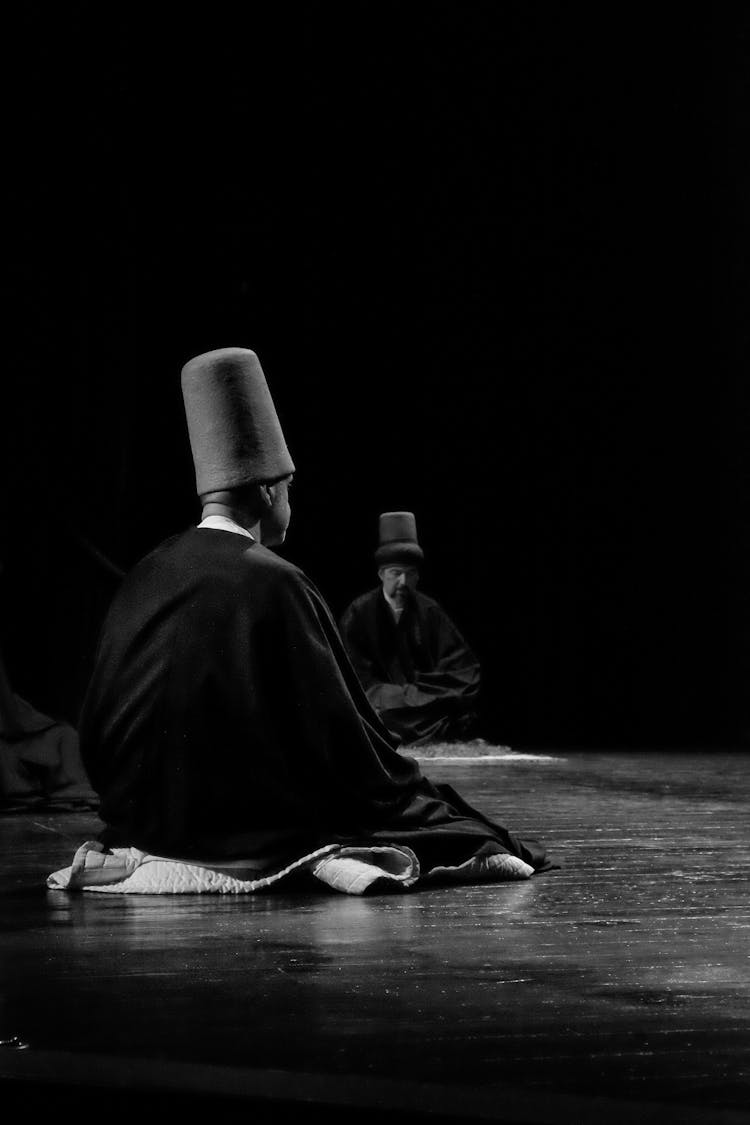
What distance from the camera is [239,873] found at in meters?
2.78

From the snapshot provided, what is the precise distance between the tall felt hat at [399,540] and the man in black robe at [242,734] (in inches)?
183

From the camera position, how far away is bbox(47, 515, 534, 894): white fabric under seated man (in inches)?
108

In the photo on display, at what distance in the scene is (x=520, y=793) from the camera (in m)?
4.93

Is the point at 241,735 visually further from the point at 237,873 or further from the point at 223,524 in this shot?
the point at 223,524

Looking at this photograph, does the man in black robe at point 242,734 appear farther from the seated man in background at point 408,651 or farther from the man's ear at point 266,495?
the seated man in background at point 408,651

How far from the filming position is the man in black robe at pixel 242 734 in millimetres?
2830

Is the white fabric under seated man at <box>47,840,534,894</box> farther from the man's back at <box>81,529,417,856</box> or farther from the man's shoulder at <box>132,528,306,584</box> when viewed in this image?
the man's shoulder at <box>132,528,306,584</box>

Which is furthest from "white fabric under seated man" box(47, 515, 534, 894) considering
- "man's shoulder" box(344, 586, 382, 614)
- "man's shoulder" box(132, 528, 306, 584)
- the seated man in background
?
"man's shoulder" box(344, 586, 382, 614)

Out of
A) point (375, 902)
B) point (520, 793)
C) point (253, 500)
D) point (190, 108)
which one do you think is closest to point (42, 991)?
point (375, 902)

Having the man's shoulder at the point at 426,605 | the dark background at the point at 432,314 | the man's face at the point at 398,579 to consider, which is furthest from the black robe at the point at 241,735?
the man's shoulder at the point at 426,605

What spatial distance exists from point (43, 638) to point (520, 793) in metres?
2.52

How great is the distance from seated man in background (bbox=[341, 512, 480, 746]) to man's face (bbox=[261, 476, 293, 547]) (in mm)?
4402

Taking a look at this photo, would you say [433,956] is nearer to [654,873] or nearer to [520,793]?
[654,873]

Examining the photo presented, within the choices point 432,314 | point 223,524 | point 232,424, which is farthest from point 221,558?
point 432,314
